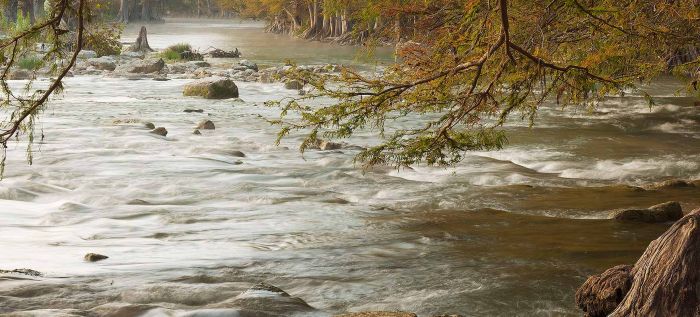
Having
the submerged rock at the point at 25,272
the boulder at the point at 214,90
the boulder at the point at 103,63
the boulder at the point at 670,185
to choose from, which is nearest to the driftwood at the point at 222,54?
the boulder at the point at 103,63

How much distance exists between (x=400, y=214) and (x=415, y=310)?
10.9ft

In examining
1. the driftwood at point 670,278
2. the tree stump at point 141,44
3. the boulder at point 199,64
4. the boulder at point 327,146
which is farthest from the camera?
the tree stump at point 141,44

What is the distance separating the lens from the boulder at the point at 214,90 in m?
23.4

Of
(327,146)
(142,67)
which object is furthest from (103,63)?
(327,146)

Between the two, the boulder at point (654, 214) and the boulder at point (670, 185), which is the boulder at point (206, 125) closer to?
the boulder at point (670, 185)

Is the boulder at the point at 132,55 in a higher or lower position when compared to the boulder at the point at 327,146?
lower

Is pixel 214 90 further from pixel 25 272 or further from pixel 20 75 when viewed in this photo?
pixel 25 272

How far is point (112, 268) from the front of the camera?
7.66 metres

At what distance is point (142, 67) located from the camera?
30156mm

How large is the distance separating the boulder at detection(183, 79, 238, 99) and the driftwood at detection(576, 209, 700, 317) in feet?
61.5

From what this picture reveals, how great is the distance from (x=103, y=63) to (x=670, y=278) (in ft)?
94.3

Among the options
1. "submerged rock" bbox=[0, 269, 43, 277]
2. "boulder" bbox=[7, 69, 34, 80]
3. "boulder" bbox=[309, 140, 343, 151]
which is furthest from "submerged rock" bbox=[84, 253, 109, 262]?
"boulder" bbox=[7, 69, 34, 80]

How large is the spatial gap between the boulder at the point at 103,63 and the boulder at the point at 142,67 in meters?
0.90

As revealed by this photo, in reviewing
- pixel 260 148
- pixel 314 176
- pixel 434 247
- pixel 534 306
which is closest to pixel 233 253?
pixel 434 247
